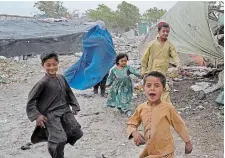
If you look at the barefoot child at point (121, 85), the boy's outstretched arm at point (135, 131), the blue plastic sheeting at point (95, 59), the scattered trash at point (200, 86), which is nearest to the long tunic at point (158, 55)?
the barefoot child at point (121, 85)

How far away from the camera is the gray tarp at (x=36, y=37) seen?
14817 millimetres

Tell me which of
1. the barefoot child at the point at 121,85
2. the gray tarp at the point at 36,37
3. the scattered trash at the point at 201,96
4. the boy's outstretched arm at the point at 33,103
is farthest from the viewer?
the gray tarp at the point at 36,37

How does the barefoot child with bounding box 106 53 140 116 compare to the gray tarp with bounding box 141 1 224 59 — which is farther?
the gray tarp with bounding box 141 1 224 59

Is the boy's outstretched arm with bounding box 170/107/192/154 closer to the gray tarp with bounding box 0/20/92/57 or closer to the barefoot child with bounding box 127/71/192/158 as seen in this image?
the barefoot child with bounding box 127/71/192/158

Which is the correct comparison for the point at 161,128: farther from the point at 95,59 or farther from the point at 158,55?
the point at 95,59

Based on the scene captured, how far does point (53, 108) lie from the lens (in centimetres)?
346

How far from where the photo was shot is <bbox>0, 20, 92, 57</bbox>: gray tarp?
14.8m

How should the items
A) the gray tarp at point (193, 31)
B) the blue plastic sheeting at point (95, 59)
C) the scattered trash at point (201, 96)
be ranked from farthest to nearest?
the gray tarp at point (193, 31) → the blue plastic sheeting at point (95, 59) → the scattered trash at point (201, 96)

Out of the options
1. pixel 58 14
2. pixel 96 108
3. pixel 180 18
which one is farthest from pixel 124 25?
pixel 96 108

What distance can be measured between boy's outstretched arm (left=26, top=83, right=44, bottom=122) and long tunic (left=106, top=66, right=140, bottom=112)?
251 centimetres

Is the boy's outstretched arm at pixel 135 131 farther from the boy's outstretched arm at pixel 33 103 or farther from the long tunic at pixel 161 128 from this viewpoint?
the boy's outstretched arm at pixel 33 103

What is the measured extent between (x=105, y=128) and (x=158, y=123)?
2.70 meters

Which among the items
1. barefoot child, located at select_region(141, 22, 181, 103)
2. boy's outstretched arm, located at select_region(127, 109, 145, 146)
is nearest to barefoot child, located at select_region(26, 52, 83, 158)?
boy's outstretched arm, located at select_region(127, 109, 145, 146)

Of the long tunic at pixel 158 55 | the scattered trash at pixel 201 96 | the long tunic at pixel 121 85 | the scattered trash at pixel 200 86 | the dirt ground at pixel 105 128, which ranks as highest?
the long tunic at pixel 158 55
